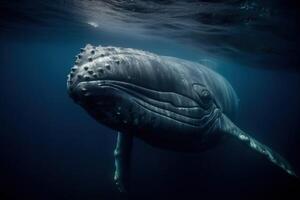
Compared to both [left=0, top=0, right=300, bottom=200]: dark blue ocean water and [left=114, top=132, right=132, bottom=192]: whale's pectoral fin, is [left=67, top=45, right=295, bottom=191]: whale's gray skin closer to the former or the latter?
[left=114, top=132, right=132, bottom=192]: whale's pectoral fin

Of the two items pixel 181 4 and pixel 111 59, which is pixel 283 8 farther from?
pixel 111 59

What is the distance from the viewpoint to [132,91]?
4727mm

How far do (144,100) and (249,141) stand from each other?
433 cm

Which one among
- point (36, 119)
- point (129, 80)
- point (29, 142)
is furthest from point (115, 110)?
point (36, 119)

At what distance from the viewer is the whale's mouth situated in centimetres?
425

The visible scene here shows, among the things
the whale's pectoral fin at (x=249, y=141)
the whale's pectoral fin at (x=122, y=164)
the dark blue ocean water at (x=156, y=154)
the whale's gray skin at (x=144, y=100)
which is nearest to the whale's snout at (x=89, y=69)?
the whale's gray skin at (x=144, y=100)

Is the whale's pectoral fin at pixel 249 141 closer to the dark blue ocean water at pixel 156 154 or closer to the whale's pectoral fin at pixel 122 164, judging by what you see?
the whale's pectoral fin at pixel 122 164

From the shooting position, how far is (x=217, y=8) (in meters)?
12.6

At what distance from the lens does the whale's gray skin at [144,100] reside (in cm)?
431

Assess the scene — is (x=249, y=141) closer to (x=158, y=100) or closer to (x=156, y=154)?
(x=158, y=100)

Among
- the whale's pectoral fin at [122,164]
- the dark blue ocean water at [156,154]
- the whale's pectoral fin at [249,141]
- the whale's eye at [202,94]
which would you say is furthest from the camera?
the dark blue ocean water at [156,154]

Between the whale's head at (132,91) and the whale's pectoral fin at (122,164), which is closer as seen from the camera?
the whale's head at (132,91)

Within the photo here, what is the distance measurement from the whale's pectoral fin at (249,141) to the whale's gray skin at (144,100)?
40 millimetres

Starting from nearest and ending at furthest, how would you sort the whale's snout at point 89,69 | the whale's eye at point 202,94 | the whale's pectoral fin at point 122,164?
the whale's snout at point 89,69
the whale's eye at point 202,94
the whale's pectoral fin at point 122,164
